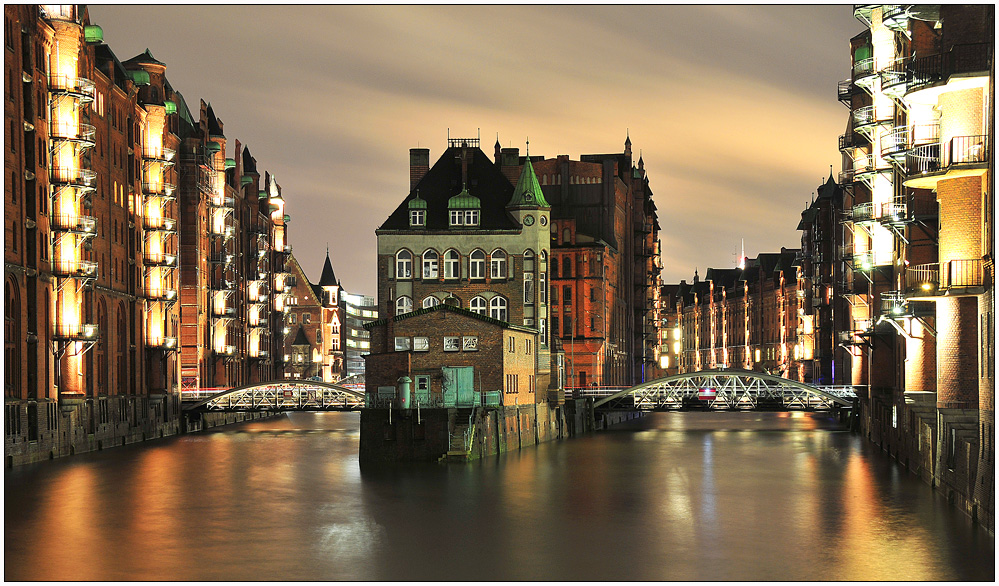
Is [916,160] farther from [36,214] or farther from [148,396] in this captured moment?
[148,396]

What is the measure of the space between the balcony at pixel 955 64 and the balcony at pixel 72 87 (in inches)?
1641

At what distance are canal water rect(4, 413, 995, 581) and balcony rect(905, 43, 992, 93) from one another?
12.7m

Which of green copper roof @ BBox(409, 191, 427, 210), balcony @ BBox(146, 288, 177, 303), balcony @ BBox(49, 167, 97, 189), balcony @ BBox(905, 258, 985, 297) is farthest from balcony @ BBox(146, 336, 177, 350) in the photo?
balcony @ BBox(905, 258, 985, 297)

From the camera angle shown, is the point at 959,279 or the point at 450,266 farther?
the point at 450,266

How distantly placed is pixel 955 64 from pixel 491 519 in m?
20.8

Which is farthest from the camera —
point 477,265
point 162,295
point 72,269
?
point 477,265

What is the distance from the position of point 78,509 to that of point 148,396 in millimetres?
40265

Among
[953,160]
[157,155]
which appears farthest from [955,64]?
[157,155]

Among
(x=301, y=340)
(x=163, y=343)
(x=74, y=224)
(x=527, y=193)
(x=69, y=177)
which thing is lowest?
(x=301, y=340)

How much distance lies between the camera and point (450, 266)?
91.2 m

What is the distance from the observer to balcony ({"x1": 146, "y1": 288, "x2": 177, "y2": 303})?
293ft

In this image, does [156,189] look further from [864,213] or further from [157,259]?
[864,213]

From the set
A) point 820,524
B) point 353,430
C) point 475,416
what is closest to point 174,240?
point 353,430

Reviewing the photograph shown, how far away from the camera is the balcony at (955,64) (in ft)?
125
